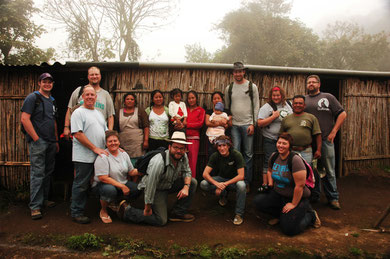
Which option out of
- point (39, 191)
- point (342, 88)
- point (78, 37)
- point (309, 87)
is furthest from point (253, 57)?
point (39, 191)

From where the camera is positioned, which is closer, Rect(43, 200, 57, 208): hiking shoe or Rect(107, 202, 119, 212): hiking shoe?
Rect(107, 202, 119, 212): hiking shoe

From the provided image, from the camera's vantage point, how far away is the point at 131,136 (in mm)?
4695

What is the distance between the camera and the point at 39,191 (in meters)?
4.07

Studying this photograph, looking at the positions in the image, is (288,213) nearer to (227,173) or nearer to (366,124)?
(227,173)

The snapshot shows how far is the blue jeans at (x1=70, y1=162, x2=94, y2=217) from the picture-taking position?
3.84 meters

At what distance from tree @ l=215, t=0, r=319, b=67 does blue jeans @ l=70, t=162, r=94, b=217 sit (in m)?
25.3

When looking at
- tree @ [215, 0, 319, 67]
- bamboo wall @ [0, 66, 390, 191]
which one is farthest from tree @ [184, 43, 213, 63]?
bamboo wall @ [0, 66, 390, 191]

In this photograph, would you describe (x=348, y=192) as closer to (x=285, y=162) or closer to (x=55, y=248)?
(x=285, y=162)

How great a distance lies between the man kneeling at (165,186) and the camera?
11.9ft

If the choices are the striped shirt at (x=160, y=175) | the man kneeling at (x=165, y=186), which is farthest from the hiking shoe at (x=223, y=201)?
the striped shirt at (x=160, y=175)

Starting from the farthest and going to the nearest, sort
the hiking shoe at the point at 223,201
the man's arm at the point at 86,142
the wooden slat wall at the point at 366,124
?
the wooden slat wall at the point at 366,124
the hiking shoe at the point at 223,201
the man's arm at the point at 86,142

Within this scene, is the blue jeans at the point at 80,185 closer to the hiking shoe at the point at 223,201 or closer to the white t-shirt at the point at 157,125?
the white t-shirt at the point at 157,125

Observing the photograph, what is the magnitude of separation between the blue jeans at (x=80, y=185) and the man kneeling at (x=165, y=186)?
23.4 inches

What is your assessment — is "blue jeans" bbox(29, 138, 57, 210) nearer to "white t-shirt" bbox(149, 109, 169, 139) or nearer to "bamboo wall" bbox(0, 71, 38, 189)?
"bamboo wall" bbox(0, 71, 38, 189)
